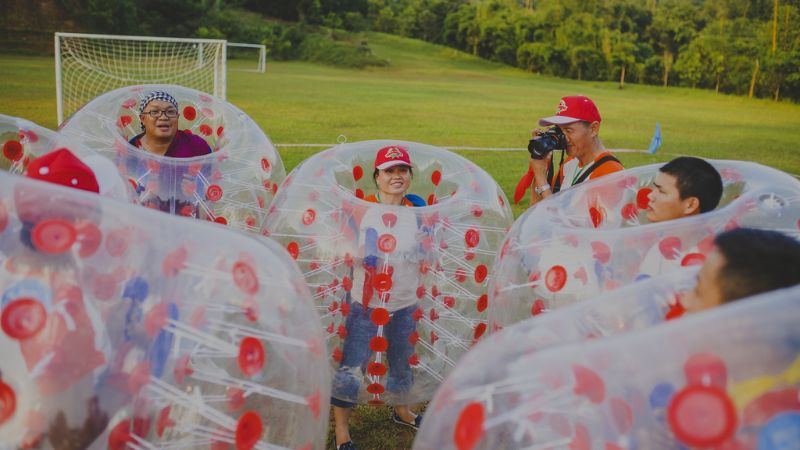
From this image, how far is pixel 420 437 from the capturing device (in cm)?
210

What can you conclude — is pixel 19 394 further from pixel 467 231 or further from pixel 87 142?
pixel 87 142

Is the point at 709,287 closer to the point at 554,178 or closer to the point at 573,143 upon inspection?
the point at 573,143

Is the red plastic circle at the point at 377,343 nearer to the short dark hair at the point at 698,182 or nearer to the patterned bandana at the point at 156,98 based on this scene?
the short dark hair at the point at 698,182

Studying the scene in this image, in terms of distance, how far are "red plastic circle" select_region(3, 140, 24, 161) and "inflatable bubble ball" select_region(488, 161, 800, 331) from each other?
254cm

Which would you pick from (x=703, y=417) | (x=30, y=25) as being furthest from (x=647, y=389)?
(x=30, y=25)

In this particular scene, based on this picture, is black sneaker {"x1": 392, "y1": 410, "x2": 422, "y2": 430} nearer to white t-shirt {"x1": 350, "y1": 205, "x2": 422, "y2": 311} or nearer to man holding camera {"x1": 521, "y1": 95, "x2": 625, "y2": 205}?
white t-shirt {"x1": 350, "y1": 205, "x2": 422, "y2": 311}

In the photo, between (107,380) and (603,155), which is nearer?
(107,380)

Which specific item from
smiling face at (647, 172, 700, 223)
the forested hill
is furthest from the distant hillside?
smiling face at (647, 172, 700, 223)

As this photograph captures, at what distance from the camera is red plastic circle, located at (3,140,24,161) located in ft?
12.7

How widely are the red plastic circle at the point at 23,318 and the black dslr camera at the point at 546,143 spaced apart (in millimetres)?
3145

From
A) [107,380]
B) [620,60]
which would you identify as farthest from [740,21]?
[107,380]

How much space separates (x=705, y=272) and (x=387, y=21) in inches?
2379

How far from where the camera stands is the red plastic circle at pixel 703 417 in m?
1.73

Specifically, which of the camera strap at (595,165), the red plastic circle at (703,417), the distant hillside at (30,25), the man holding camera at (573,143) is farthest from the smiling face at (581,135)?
the distant hillside at (30,25)
